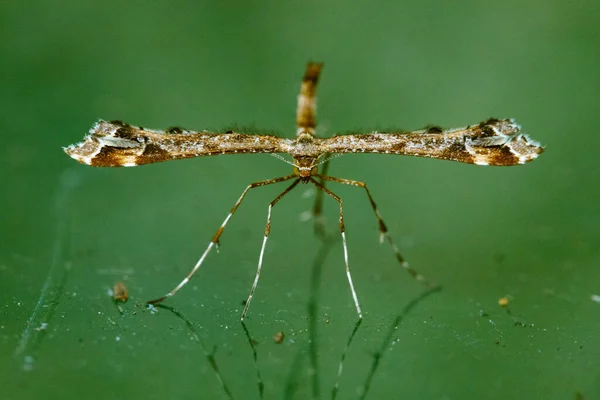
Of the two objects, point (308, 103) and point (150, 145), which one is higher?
point (308, 103)

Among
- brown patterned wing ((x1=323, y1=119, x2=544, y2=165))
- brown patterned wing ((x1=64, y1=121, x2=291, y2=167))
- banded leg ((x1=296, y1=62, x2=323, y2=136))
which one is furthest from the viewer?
banded leg ((x1=296, y1=62, x2=323, y2=136))

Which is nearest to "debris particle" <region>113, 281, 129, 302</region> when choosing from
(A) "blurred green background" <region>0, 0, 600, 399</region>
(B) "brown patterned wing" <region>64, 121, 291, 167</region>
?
(A) "blurred green background" <region>0, 0, 600, 399</region>

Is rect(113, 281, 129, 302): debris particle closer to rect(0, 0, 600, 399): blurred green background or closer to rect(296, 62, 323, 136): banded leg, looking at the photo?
rect(0, 0, 600, 399): blurred green background

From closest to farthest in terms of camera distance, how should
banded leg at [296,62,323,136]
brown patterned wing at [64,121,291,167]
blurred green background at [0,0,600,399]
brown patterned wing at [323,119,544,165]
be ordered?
1. blurred green background at [0,0,600,399]
2. brown patterned wing at [64,121,291,167]
3. brown patterned wing at [323,119,544,165]
4. banded leg at [296,62,323,136]

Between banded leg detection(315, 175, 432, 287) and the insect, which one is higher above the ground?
the insect

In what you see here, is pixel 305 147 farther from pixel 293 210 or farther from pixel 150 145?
pixel 150 145

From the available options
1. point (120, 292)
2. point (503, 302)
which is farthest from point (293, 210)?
point (503, 302)
